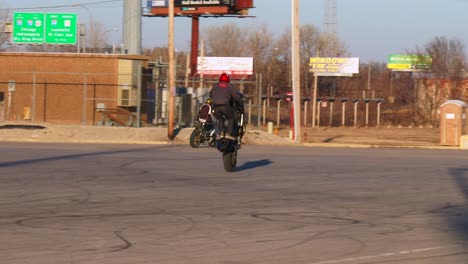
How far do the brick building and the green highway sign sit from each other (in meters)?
12.1

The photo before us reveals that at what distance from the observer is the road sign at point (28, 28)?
6006 cm

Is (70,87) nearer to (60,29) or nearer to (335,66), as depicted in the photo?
(60,29)

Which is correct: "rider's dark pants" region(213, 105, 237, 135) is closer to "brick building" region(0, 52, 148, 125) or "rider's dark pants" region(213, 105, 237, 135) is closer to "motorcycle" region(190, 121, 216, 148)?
"motorcycle" region(190, 121, 216, 148)

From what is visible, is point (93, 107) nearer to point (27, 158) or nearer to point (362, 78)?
point (27, 158)

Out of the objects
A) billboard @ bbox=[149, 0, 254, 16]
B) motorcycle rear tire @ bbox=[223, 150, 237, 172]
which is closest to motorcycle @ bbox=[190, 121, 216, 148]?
motorcycle rear tire @ bbox=[223, 150, 237, 172]

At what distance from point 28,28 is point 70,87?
629 inches

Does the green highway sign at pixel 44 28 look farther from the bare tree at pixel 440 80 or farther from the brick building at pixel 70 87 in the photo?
the bare tree at pixel 440 80

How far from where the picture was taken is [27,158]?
61.6 feet

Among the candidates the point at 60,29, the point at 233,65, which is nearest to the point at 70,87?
the point at 60,29

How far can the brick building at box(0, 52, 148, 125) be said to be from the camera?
46.2 m

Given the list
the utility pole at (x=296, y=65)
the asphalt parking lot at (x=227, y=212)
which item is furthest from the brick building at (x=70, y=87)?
the asphalt parking lot at (x=227, y=212)

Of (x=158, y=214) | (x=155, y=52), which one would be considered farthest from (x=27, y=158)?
(x=155, y=52)

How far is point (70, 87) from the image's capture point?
4644 centimetres

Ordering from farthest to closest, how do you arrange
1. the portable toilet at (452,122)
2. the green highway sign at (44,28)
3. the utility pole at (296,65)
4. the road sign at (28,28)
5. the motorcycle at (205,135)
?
the road sign at (28,28)
the green highway sign at (44,28)
the utility pole at (296,65)
the portable toilet at (452,122)
the motorcycle at (205,135)
